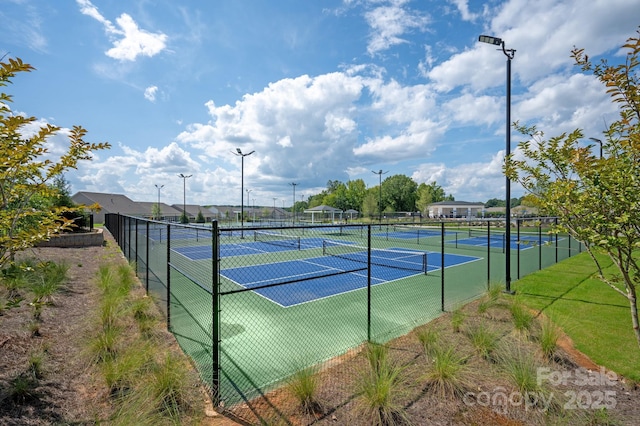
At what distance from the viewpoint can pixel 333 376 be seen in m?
4.32

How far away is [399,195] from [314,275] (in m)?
78.2

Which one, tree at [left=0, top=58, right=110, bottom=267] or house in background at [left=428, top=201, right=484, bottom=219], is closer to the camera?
tree at [left=0, top=58, right=110, bottom=267]

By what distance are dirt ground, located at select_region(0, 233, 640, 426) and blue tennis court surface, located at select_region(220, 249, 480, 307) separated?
2967 mm

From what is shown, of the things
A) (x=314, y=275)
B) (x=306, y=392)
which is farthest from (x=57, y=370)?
(x=314, y=275)

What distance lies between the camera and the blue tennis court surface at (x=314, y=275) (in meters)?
9.16

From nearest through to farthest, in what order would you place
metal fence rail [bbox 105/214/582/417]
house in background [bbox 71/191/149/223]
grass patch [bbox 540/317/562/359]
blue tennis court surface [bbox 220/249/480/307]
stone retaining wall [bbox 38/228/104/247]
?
metal fence rail [bbox 105/214/582/417], grass patch [bbox 540/317/562/359], blue tennis court surface [bbox 220/249/480/307], stone retaining wall [bbox 38/228/104/247], house in background [bbox 71/191/149/223]

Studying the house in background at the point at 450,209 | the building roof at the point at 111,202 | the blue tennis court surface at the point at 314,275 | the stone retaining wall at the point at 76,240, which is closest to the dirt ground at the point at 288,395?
the blue tennis court surface at the point at 314,275

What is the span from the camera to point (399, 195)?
86875 mm

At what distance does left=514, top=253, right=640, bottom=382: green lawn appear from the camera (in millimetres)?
4965

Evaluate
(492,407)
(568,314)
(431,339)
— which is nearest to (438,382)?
(492,407)

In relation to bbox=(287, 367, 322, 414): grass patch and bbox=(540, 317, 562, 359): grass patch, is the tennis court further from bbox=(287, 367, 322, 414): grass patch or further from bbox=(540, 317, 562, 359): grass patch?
bbox=(540, 317, 562, 359): grass patch

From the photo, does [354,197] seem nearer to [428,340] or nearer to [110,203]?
[110,203]

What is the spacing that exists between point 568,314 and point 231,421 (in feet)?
23.7

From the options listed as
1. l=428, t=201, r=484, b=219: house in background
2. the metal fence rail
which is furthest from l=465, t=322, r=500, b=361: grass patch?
l=428, t=201, r=484, b=219: house in background
